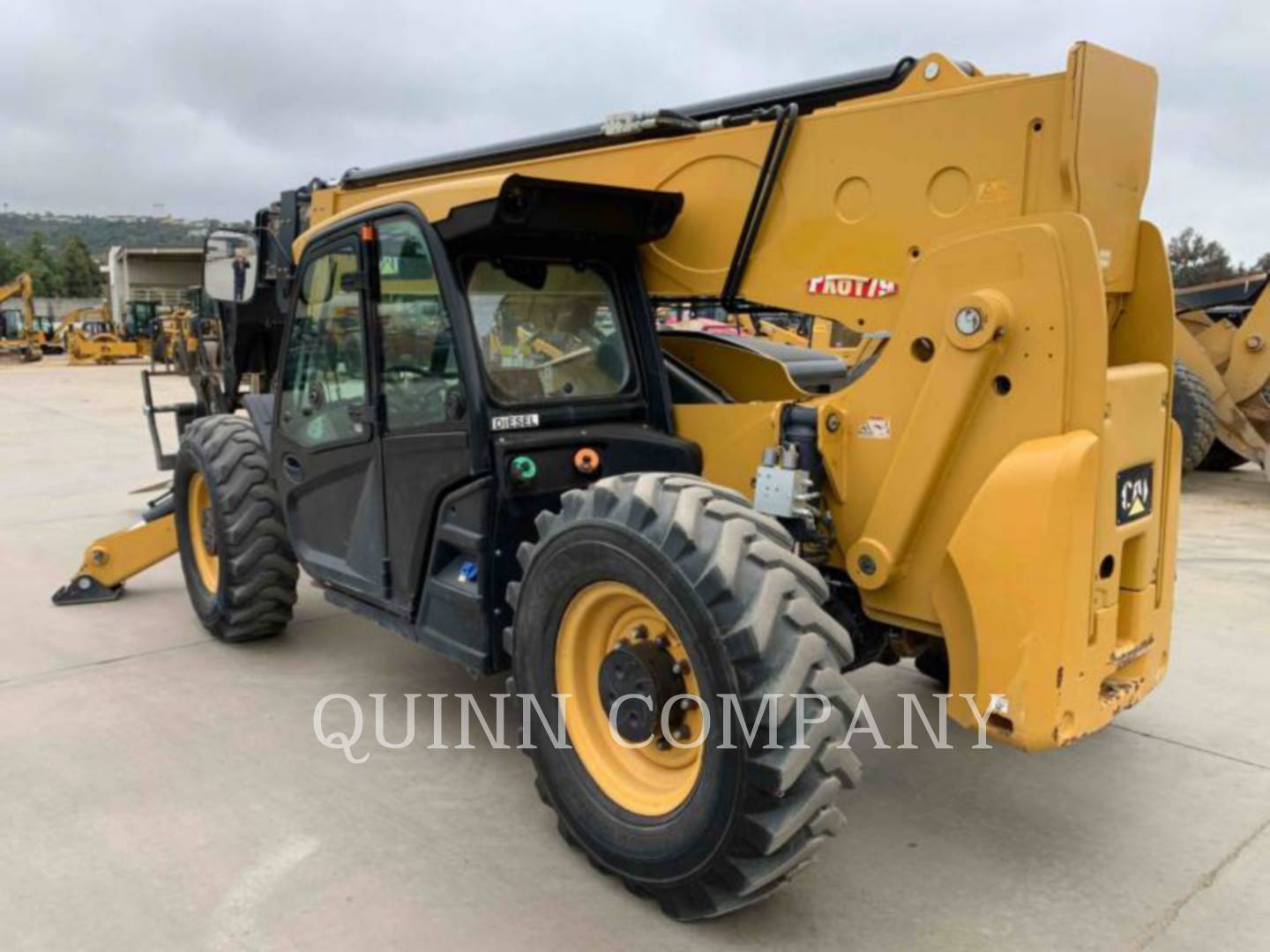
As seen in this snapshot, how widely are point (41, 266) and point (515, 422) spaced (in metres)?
87.0

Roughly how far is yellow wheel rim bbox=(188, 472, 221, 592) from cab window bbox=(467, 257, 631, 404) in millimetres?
2492

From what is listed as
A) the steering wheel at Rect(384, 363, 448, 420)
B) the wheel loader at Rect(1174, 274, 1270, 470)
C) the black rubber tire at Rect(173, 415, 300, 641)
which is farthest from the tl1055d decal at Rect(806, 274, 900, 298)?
the wheel loader at Rect(1174, 274, 1270, 470)

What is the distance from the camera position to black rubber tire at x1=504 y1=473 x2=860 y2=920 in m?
2.59

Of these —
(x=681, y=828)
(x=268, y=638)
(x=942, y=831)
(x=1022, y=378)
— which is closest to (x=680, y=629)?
(x=681, y=828)

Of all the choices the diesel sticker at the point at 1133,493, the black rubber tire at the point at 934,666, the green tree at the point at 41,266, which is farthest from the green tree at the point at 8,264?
the diesel sticker at the point at 1133,493

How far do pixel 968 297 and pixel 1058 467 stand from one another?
52 centimetres

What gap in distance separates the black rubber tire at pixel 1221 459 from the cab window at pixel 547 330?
31.6ft

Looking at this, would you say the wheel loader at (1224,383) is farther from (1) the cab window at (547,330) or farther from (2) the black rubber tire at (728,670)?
(2) the black rubber tire at (728,670)

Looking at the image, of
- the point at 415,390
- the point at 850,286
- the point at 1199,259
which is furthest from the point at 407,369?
the point at 1199,259

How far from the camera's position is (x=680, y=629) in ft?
8.95

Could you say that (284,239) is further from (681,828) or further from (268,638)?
(681,828)

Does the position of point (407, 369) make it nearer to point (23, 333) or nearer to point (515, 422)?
point (515, 422)

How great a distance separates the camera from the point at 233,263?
5898 mm

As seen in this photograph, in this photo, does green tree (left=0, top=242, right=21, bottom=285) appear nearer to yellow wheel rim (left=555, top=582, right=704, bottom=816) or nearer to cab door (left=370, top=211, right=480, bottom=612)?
cab door (left=370, top=211, right=480, bottom=612)
